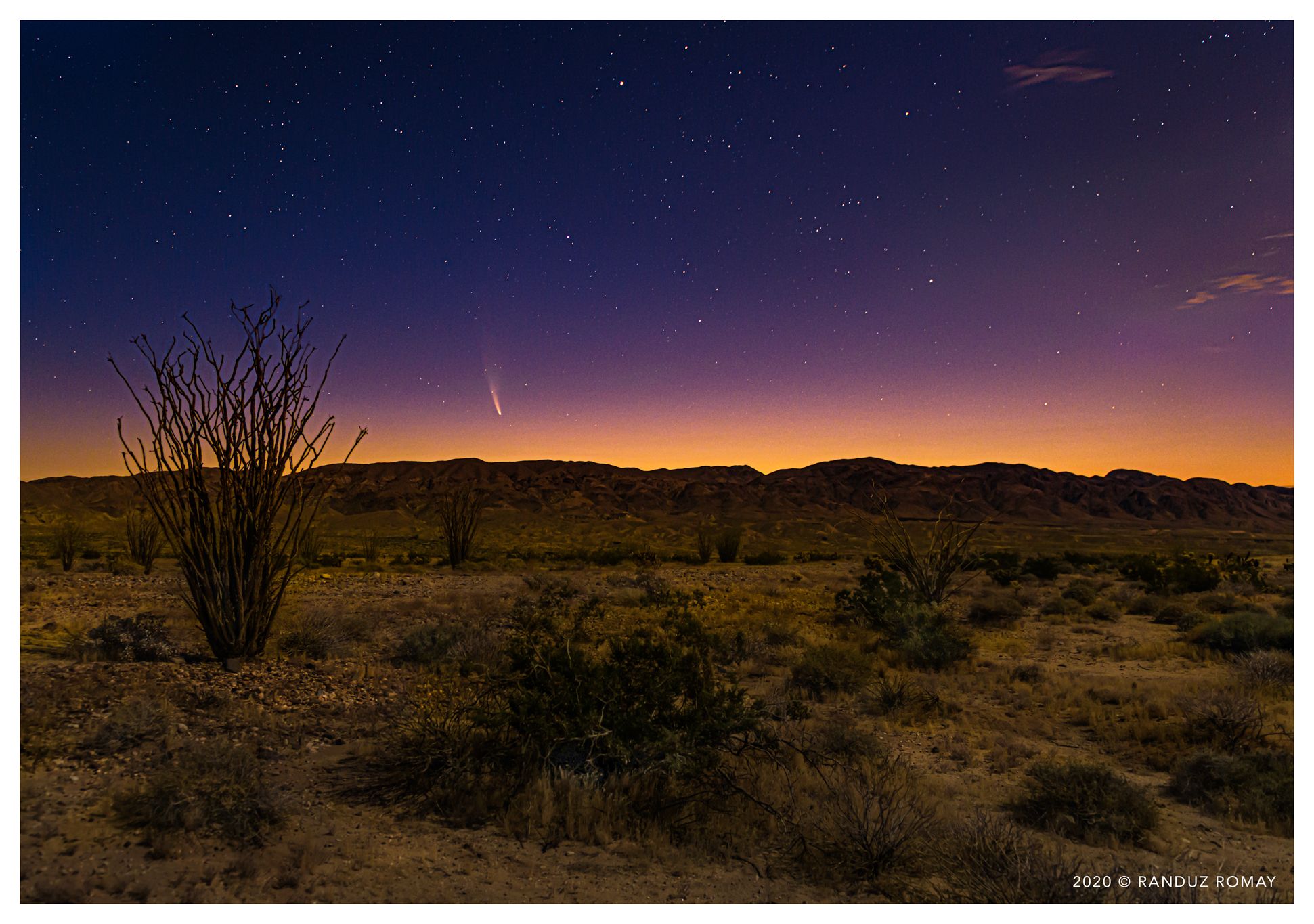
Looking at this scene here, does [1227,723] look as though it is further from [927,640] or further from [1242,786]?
[927,640]

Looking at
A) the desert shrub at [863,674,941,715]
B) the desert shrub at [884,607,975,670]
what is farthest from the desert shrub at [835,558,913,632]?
the desert shrub at [863,674,941,715]

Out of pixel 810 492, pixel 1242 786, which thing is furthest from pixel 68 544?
pixel 810 492

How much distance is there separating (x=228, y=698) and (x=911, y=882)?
267 inches

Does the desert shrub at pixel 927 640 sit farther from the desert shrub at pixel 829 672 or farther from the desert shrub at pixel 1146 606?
the desert shrub at pixel 1146 606

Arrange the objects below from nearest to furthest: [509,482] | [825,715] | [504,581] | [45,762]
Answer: [45,762] → [825,715] → [504,581] → [509,482]

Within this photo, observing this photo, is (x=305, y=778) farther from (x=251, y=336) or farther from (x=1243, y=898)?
(x=1243, y=898)

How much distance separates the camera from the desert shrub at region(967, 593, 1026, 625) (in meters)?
16.8

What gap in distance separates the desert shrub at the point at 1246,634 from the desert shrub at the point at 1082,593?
582cm

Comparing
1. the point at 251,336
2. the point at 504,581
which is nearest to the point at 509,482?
the point at 504,581

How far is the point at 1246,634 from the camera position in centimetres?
1257

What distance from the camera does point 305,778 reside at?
5789mm

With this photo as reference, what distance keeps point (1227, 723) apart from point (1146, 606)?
12826mm

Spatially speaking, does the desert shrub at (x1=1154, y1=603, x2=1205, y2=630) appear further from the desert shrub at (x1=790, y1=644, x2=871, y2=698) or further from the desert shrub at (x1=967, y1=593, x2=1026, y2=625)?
the desert shrub at (x1=790, y1=644, x2=871, y2=698)
